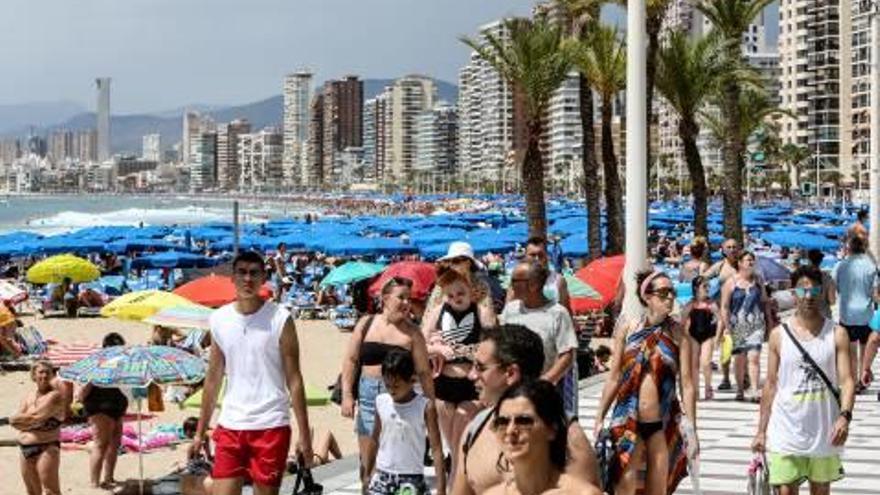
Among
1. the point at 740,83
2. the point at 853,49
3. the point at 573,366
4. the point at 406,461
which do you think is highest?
the point at 853,49

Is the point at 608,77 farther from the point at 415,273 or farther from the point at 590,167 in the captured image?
the point at 415,273

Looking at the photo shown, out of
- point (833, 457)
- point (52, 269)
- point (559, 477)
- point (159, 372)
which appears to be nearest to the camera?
point (559, 477)

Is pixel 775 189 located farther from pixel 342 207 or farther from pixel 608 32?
pixel 608 32

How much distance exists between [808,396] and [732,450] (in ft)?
12.5

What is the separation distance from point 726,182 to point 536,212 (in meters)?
4.41

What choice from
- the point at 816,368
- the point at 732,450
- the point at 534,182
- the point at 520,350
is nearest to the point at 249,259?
the point at 520,350

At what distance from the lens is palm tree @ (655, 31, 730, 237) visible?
27516 mm

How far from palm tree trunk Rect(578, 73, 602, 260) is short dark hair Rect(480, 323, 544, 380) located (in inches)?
948

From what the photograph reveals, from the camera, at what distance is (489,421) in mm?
3645

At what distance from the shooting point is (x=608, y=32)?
27.8 m

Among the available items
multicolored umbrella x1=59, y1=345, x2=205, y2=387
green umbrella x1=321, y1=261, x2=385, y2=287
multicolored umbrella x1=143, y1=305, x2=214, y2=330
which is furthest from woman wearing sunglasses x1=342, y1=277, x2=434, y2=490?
green umbrella x1=321, y1=261, x2=385, y2=287

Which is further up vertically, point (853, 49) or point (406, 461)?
point (853, 49)

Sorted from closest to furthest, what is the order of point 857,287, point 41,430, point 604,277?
point 41,430 < point 857,287 < point 604,277

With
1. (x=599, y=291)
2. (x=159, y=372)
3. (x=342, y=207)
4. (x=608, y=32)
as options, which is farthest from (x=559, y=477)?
(x=342, y=207)
